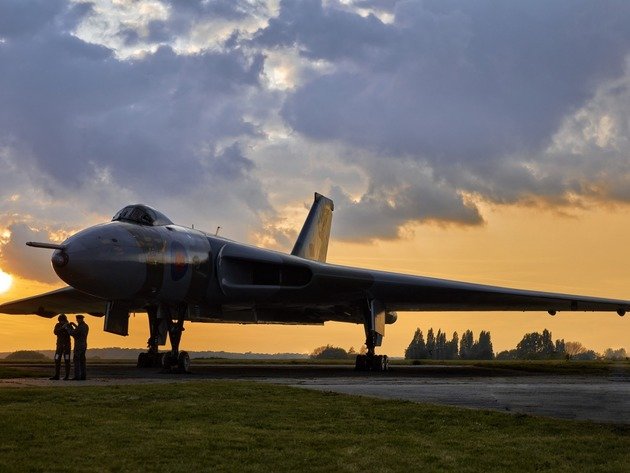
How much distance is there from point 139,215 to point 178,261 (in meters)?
1.63

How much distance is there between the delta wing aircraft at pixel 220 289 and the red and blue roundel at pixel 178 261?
3 cm

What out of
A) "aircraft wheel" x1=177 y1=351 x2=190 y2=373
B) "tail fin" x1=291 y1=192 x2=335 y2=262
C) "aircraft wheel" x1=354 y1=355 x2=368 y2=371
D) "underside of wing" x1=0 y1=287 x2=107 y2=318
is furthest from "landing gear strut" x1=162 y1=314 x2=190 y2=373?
"tail fin" x1=291 y1=192 x2=335 y2=262

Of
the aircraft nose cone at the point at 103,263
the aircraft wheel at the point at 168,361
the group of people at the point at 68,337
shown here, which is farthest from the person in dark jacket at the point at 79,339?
the aircraft wheel at the point at 168,361

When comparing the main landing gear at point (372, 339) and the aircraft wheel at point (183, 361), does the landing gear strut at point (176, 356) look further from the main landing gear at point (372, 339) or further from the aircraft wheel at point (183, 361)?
the main landing gear at point (372, 339)

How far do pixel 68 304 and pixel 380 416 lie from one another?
85.7 ft

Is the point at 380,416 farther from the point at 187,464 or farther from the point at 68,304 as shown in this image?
the point at 68,304

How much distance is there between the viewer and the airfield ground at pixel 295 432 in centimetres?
737

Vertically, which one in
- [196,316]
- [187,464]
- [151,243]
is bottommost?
[187,464]

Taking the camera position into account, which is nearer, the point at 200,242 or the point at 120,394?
the point at 120,394

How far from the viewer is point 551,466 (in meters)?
7.33

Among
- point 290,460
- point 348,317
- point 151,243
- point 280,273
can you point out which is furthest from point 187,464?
point 348,317

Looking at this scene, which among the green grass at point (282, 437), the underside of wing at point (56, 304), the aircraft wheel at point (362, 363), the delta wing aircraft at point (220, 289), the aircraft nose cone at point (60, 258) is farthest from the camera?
the underside of wing at point (56, 304)

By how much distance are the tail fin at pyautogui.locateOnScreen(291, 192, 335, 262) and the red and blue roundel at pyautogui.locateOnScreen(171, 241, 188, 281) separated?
1474 cm

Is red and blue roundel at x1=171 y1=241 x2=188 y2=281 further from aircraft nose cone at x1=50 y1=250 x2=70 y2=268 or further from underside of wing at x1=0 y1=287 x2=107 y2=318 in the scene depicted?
underside of wing at x1=0 y1=287 x2=107 y2=318
